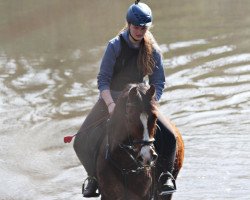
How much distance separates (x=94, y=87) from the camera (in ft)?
45.9

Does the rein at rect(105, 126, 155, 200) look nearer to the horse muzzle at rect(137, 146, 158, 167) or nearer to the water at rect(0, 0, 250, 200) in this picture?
the horse muzzle at rect(137, 146, 158, 167)

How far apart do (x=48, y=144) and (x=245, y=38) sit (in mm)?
7143

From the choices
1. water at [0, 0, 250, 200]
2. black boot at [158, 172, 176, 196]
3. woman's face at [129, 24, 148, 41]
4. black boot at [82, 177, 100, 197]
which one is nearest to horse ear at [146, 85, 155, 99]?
woman's face at [129, 24, 148, 41]

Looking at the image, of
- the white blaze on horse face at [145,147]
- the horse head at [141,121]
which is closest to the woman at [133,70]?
the horse head at [141,121]

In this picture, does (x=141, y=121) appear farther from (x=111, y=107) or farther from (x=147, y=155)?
(x=111, y=107)

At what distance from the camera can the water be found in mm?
10133

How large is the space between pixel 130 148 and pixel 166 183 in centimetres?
120

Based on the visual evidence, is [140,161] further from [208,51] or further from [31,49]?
[31,49]

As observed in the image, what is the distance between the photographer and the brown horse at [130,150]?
600 centimetres

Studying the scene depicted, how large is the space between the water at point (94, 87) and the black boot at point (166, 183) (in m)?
2.05

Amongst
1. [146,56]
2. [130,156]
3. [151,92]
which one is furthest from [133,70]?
[130,156]

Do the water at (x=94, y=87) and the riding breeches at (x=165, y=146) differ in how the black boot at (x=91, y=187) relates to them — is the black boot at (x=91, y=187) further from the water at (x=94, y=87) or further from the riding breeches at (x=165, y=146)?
the water at (x=94, y=87)

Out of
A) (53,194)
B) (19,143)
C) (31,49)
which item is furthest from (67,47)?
(53,194)

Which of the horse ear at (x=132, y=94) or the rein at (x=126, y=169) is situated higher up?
the horse ear at (x=132, y=94)
